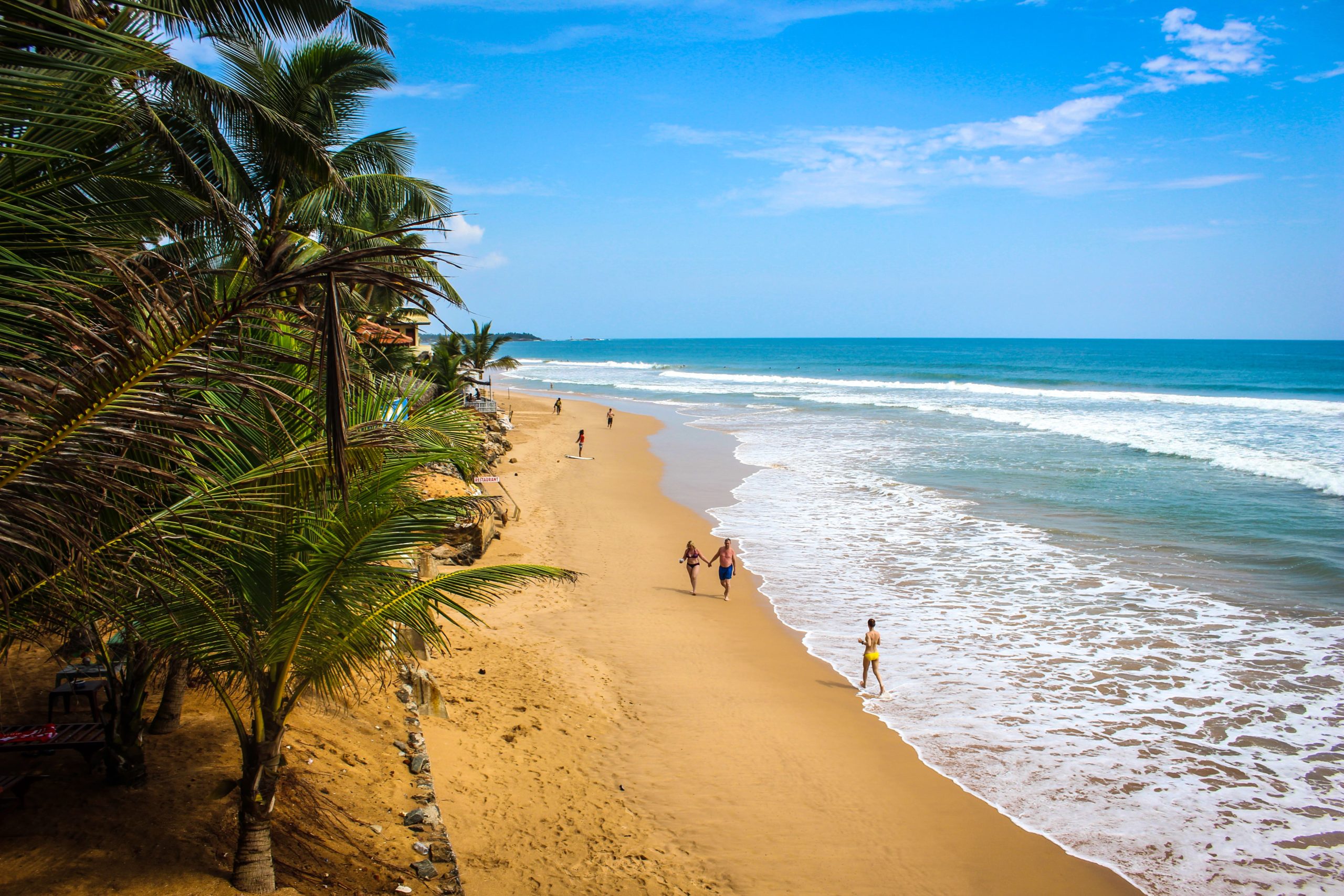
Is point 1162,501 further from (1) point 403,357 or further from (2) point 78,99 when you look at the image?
(2) point 78,99

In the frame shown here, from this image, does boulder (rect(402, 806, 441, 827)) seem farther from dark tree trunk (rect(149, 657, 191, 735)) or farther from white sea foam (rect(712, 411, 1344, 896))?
white sea foam (rect(712, 411, 1344, 896))

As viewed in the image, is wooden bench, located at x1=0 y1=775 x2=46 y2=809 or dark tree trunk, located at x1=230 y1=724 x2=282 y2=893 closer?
dark tree trunk, located at x1=230 y1=724 x2=282 y2=893

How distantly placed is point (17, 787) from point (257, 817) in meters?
1.67

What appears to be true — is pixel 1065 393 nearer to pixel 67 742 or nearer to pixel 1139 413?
pixel 1139 413

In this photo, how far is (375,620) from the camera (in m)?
4.43

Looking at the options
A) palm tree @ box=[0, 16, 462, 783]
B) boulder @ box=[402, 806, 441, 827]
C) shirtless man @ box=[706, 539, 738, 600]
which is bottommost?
boulder @ box=[402, 806, 441, 827]

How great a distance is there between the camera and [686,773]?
7.74m

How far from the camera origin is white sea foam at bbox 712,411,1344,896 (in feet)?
23.0

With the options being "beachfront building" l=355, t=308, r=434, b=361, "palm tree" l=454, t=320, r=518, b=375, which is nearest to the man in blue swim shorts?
"beachfront building" l=355, t=308, r=434, b=361

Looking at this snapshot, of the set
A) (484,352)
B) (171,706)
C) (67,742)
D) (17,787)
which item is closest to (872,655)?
(171,706)

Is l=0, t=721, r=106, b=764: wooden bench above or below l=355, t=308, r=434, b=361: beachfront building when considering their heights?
below

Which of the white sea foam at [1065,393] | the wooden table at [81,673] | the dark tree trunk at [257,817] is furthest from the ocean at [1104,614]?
the white sea foam at [1065,393]

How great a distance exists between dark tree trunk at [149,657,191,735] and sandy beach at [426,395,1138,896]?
2.08 metres

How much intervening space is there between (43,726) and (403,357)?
14152mm
